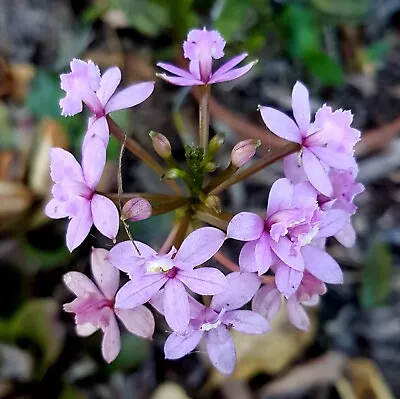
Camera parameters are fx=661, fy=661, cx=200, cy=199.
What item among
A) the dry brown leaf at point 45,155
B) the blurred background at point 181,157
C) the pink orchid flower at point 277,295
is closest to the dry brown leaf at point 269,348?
the blurred background at point 181,157

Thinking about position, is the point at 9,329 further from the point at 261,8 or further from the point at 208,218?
the point at 261,8

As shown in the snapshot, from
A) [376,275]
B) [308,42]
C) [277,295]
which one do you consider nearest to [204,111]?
[277,295]

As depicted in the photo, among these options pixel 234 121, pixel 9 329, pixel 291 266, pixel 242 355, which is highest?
pixel 291 266

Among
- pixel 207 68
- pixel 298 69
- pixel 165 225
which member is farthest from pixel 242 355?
pixel 207 68

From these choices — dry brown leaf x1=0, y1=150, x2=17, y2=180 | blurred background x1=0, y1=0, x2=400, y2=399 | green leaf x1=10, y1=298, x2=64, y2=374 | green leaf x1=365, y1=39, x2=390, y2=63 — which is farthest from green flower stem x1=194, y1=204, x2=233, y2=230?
green leaf x1=365, y1=39, x2=390, y2=63

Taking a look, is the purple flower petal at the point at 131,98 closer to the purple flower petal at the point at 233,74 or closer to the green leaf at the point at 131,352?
the purple flower petal at the point at 233,74

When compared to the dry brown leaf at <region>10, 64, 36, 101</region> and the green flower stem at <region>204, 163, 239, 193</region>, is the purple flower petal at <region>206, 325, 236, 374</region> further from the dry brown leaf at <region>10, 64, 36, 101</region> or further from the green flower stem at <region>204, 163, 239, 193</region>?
the dry brown leaf at <region>10, 64, 36, 101</region>

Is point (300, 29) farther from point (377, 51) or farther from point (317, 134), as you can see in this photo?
point (317, 134)
